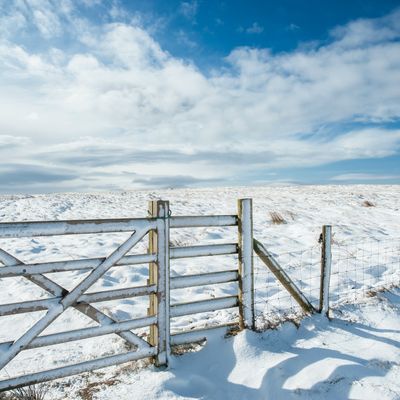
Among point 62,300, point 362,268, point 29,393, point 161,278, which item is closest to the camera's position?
point 29,393

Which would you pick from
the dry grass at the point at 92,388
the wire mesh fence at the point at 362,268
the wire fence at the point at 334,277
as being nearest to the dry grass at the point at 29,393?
the dry grass at the point at 92,388

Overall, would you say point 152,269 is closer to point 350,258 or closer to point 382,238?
point 350,258

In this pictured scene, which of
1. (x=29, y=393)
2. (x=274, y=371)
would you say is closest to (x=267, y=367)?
(x=274, y=371)

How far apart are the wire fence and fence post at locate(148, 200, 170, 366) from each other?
151cm

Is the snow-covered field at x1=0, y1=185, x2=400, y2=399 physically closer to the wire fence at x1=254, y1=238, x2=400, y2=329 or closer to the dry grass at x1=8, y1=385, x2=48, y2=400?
the wire fence at x1=254, y1=238, x2=400, y2=329

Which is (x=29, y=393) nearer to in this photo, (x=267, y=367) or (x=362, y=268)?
(x=267, y=367)

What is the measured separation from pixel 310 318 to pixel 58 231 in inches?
149

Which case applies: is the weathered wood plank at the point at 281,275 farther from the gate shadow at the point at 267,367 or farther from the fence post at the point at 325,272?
the gate shadow at the point at 267,367

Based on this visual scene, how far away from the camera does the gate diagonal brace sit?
10.9 ft

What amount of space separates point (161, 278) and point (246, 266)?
1275 millimetres

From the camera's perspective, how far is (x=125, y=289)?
3885 millimetres

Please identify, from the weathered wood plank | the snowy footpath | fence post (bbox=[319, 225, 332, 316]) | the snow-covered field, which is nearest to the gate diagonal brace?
the snowy footpath

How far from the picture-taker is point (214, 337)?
452 cm

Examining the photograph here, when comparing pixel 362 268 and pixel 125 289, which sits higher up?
pixel 125 289
